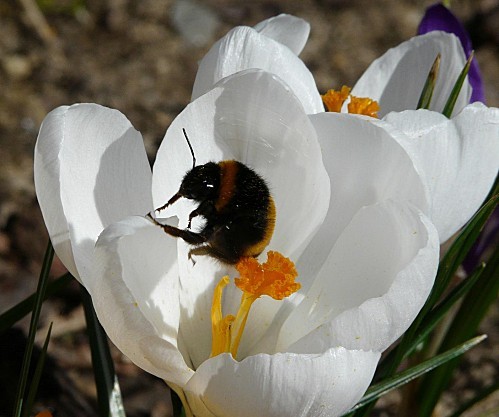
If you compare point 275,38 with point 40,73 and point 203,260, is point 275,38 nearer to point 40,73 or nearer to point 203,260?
point 203,260

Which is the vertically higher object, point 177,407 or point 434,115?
point 434,115

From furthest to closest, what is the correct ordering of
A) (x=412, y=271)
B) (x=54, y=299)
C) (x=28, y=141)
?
(x=28, y=141), (x=54, y=299), (x=412, y=271)

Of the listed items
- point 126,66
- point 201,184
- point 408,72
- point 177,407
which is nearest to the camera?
point 201,184

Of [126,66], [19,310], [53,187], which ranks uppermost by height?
[53,187]

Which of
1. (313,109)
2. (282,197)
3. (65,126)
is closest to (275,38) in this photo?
(313,109)

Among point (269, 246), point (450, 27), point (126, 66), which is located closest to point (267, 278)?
point (269, 246)

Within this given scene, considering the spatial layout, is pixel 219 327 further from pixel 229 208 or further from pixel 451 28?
pixel 451 28

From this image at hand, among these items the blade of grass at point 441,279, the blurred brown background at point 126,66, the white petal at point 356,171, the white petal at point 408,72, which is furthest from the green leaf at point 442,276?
the blurred brown background at point 126,66
